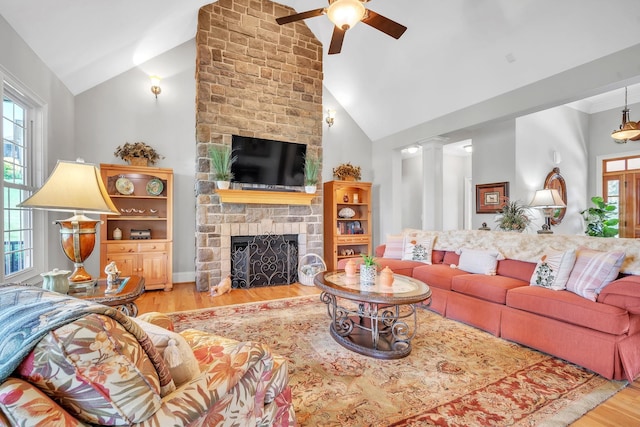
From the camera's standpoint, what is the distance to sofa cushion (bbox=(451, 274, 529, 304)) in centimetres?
275

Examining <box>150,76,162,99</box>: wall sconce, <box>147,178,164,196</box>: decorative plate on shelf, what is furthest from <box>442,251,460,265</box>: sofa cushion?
<box>150,76,162,99</box>: wall sconce

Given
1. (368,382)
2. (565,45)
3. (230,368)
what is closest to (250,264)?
(368,382)

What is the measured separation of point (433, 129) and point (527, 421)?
4.11 metres

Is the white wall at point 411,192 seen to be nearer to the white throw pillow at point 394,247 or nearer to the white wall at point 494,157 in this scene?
the white wall at point 494,157

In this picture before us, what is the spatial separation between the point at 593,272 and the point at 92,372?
3128 mm

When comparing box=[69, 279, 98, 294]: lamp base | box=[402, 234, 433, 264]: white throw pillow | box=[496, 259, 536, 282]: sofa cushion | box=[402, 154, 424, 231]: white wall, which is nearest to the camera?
box=[69, 279, 98, 294]: lamp base

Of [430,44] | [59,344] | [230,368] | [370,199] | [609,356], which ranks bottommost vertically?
[609,356]

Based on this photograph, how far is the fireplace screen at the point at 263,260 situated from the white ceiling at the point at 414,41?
2.85 m

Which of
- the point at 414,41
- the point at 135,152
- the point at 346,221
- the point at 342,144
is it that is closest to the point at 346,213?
the point at 346,221

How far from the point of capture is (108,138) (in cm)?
445

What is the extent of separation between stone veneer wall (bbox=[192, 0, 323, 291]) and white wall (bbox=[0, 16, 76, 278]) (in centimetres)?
154

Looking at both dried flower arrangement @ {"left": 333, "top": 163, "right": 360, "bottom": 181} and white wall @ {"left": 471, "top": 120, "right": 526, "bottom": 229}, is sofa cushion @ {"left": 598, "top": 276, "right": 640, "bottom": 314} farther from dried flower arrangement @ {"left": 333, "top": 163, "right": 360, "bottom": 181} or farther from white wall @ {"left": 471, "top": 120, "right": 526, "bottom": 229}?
dried flower arrangement @ {"left": 333, "top": 163, "right": 360, "bottom": 181}

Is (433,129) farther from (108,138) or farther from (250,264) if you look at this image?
(108,138)

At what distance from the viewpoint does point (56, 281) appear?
1.76 m
